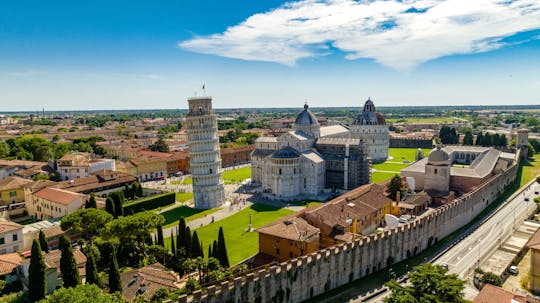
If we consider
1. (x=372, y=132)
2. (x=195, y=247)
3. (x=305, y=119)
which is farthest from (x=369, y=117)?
(x=195, y=247)

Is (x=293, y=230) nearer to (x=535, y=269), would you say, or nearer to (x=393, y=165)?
(x=535, y=269)

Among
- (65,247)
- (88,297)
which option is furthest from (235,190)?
(88,297)

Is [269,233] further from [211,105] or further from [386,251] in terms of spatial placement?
[211,105]

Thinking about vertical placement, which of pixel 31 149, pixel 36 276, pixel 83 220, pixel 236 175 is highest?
pixel 31 149

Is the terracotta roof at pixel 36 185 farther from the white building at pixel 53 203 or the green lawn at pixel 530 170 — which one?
the green lawn at pixel 530 170

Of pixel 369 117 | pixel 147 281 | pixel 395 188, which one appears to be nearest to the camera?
pixel 147 281

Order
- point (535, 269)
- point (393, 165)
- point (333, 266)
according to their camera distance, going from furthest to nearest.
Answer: point (393, 165)
point (333, 266)
point (535, 269)
